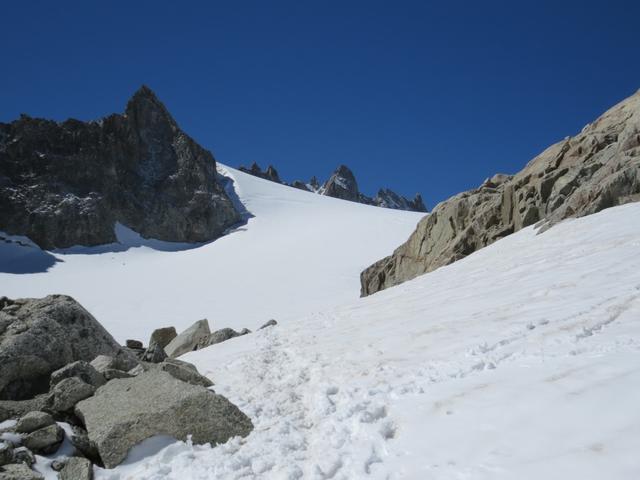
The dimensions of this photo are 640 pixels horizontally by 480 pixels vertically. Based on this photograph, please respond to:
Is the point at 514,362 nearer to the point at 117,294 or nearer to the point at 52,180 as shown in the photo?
the point at 117,294

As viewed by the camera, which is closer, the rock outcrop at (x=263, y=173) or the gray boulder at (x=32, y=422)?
the gray boulder at (x=32, y=422)

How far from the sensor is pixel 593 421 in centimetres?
411

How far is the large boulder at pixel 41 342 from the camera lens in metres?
8.70

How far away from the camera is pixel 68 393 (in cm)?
759

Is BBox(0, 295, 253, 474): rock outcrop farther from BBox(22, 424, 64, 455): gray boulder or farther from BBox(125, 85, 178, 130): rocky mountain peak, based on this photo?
BBox(125, 85, 178, 130): rocky mountain peak

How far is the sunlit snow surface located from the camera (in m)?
4.17

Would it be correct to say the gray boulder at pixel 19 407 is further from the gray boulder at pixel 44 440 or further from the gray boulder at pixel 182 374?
the gray boulder at pixel 182 374

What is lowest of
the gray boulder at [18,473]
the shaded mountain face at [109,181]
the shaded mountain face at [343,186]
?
the gray boulder at [18,473]

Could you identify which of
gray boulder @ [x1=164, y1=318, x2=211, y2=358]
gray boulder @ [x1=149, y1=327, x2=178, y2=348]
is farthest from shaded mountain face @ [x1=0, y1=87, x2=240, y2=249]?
gray boulder @ [x1=164, y1=318, x2=211, y2=358]

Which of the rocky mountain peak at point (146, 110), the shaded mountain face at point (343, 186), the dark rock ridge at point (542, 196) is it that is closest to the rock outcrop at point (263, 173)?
the shaded mountain face at point (343, 186)

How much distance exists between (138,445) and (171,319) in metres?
29.1

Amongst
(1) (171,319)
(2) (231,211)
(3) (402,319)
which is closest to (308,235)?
(2) (231,211)

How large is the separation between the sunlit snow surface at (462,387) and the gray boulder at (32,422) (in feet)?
4.50

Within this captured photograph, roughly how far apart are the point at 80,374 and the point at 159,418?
257 cm
